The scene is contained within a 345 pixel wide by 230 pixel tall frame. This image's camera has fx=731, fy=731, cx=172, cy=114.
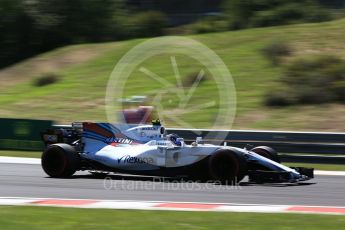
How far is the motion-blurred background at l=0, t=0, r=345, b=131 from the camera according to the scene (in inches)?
981

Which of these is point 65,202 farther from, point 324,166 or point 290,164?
point 324,166

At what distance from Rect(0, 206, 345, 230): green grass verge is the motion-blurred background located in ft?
45.3

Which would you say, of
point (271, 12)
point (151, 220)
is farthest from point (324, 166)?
point (271, 12)

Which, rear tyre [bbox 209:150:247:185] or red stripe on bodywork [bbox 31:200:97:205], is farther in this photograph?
rear tyre [bbox 209:150:247:185]

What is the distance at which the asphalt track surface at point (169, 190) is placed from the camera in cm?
1034

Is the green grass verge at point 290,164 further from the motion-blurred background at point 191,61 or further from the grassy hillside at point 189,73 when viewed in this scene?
the motion-blurred background at point 191,61

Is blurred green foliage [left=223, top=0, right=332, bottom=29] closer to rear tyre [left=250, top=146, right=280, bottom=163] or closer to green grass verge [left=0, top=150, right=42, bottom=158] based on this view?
green grass verge [left=0, top=150, right=42, bottom=158]

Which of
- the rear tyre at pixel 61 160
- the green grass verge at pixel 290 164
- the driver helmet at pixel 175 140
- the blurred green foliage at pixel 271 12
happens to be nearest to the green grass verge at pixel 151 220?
the driver helmet at pixel 175 140

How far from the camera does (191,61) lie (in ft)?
106

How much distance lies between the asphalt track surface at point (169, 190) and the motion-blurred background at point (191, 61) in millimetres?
10545

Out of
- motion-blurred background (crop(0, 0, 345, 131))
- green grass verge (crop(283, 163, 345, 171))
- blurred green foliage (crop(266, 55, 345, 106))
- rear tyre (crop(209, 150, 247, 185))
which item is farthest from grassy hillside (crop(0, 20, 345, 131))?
rear tyre (crop(209, 150, 247, 185))

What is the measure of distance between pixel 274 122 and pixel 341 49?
29.8 ft

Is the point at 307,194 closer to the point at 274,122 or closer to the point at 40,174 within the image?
the point at 40,174

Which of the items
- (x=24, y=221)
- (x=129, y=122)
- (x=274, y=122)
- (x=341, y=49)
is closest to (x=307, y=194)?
(x=129, y=122)
